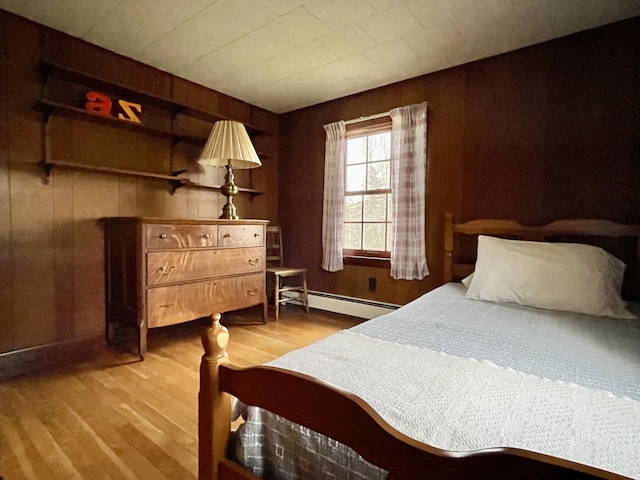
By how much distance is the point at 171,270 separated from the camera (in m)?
2.11

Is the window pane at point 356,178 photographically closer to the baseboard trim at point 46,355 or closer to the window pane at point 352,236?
the window pane at point 352,236

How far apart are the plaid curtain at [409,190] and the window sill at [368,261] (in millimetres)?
143

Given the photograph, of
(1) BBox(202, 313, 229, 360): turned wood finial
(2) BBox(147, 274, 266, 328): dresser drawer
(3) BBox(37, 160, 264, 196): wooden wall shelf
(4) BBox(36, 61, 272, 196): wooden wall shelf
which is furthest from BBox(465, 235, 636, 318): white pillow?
(4) BBox(36, 61, 272, 196): wooden wall shelf

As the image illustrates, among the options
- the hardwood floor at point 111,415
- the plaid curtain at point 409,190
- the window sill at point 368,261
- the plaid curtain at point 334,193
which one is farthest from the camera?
the plaid curtain at point 334,193

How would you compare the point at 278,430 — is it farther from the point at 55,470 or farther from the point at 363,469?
the point at 55,470

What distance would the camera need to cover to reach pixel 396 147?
106 inches

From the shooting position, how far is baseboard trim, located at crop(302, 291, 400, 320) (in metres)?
2.89

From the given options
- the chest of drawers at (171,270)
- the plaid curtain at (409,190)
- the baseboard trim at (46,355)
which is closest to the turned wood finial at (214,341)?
the chest of drawers at (171,270)

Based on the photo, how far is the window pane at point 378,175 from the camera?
9.52 feet

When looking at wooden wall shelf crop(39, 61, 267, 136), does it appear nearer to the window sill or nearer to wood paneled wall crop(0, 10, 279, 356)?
wood paneled wall crop(0, 10, 279, 356)

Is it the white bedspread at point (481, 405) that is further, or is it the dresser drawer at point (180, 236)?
the dresser drawer at point (180, 236)

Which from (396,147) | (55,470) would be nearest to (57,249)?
(55,470)

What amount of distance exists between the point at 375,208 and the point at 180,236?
1.73 m

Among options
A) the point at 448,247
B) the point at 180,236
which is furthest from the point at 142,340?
the point at 448,247
